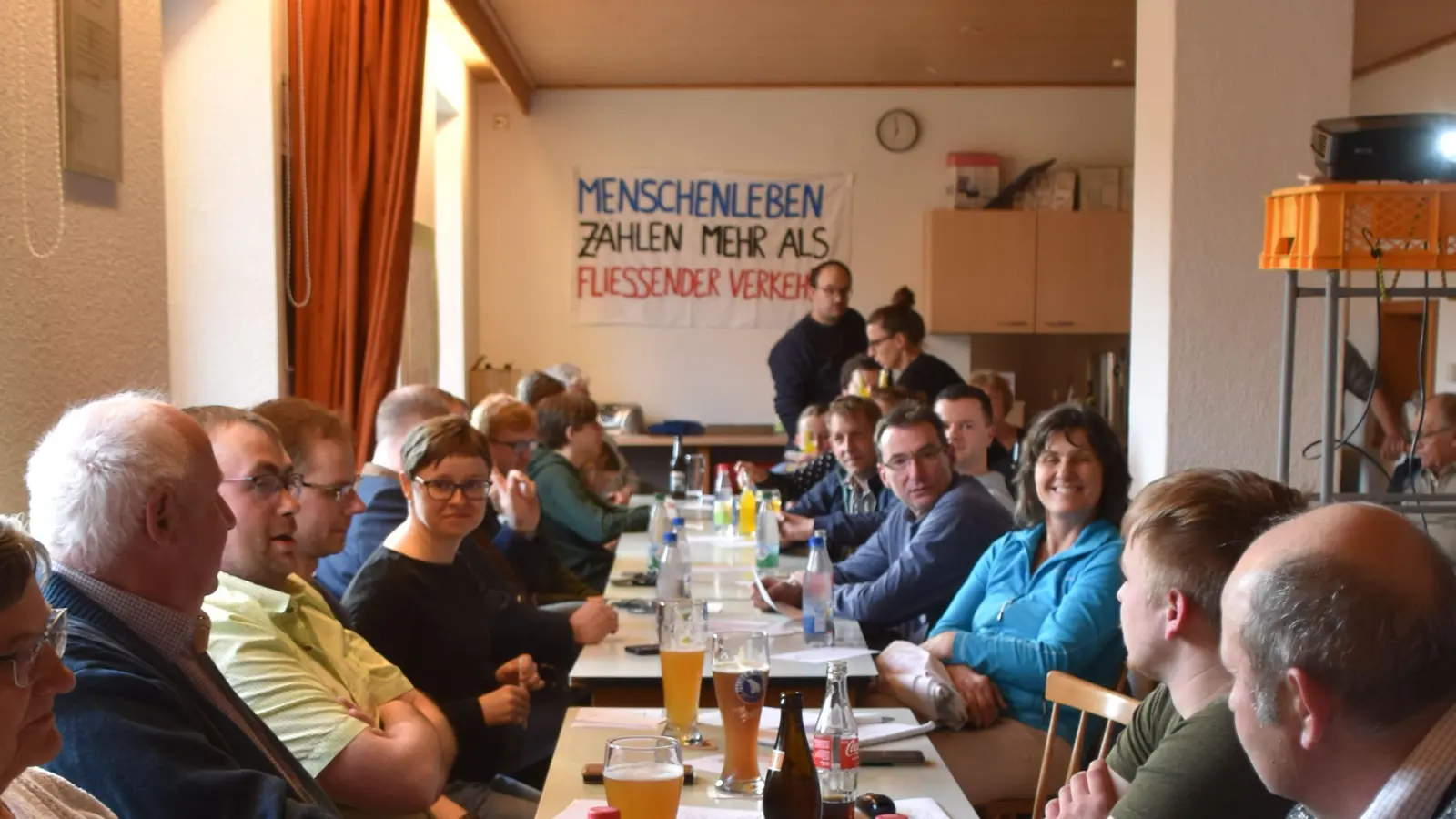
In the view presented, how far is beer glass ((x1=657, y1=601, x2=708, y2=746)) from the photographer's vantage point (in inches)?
91.7

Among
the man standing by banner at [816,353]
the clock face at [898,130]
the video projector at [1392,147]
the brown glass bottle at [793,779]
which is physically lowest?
the brown glass bottle at [793,779]

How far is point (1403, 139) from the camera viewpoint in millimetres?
3148

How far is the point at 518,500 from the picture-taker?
428 centimetres

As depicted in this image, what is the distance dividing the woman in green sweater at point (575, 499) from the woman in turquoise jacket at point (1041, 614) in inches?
76.5

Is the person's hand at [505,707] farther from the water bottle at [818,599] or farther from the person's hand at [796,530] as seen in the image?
the person's hand at [796,530]

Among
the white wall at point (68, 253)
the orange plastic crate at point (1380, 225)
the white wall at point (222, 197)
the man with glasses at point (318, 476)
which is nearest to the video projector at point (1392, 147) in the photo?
the orange plastic crate at point (1380, 225)

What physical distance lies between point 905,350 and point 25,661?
5.23 metres

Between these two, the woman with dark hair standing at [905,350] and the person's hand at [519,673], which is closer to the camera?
the person's hand at [519,673]

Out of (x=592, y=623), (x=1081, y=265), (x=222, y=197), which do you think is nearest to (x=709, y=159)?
(x=1081, y=265)

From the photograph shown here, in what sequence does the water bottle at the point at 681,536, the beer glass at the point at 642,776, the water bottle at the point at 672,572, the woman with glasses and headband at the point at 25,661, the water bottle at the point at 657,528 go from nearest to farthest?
the woman with glasses and headband at the point at 25,661 → the beer glass at the point at 642,776 → the water bottle at the point at 672,572 → the water bottle at the point at 681,536 → the water bottle at the point at 657,528

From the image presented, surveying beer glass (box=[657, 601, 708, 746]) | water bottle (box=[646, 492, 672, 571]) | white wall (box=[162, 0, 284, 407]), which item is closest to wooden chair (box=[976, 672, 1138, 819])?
beer glass (box=[657, 601, 708, 746])

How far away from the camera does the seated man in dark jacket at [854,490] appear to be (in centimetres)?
481

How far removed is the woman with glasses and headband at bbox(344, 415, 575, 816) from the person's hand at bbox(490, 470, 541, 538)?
1.17 metres

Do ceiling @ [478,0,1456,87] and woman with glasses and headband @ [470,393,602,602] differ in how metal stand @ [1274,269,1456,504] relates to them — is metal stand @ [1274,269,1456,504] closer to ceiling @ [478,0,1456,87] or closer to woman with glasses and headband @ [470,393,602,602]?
woman with glasses and headband @ [470,393,602,602]
